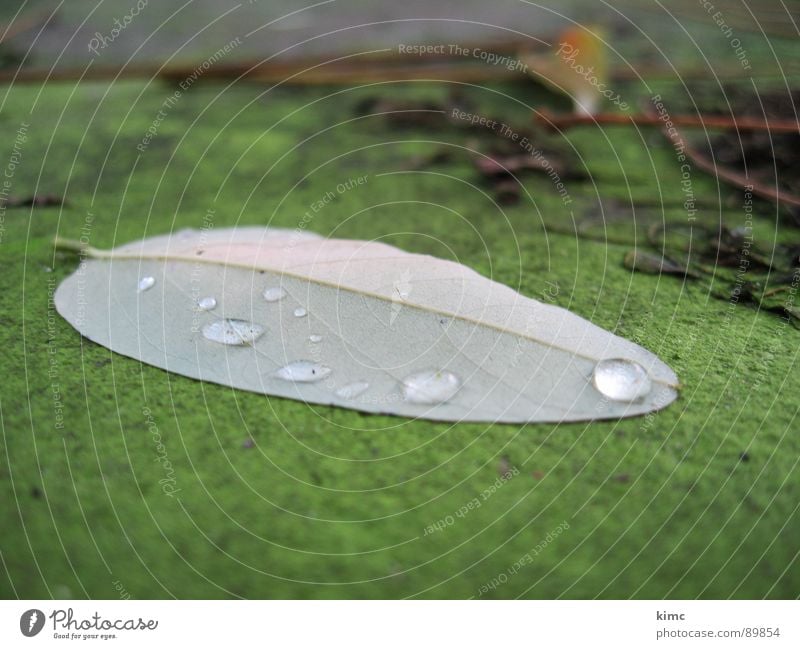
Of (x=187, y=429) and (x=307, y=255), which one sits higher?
(x=307, y=255)

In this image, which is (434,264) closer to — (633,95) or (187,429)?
(187,429)

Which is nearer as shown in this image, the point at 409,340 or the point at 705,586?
the point at 705,586

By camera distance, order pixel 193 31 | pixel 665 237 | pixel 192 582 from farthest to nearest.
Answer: pixel 193 31, pixel 665 237, pixel 192 582

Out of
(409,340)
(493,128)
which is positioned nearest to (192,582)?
(409,340)

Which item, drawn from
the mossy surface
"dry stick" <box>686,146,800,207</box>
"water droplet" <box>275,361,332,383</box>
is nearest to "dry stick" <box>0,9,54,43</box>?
the mossy surface

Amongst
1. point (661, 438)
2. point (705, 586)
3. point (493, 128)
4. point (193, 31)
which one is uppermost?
point (193, 31)
